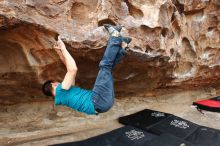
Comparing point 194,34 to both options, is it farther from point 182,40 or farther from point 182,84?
point 182,84

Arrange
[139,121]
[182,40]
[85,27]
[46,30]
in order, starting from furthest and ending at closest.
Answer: [182,40] → [139,121] → [85,27] → [46,30]

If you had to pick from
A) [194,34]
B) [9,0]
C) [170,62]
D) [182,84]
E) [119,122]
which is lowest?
[119,122]

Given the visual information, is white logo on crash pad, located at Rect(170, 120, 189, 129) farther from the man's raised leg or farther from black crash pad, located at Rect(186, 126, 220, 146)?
the man's raised leg

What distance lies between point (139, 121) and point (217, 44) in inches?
77.1

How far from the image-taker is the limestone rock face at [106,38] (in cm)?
371

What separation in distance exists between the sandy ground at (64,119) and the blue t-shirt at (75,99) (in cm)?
83

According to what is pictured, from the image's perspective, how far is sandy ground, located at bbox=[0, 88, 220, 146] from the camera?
4.21 metres

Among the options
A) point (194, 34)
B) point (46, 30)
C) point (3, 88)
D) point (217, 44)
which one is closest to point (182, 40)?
point (194, 34)

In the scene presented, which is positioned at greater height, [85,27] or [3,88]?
[85,27]

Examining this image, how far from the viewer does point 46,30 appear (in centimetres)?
368

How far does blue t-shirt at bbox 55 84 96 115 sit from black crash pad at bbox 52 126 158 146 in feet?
2.20

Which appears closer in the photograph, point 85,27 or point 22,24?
point 22,24

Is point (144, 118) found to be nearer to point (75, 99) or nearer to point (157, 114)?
point (157, 114)

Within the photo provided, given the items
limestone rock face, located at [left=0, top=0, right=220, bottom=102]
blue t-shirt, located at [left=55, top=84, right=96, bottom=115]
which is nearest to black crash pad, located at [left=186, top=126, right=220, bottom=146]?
limestone rock face, located at [left=0, top=0, right=220, bottom=102]
